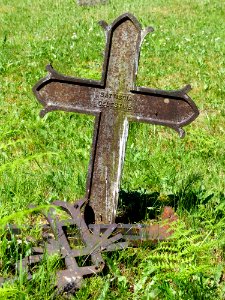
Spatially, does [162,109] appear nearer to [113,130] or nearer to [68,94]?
[113,130]

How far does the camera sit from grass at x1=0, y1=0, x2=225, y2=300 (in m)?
3.20

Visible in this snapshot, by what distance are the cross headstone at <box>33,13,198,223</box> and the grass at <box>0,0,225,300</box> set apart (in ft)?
1.20

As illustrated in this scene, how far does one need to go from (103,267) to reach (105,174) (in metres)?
0.89

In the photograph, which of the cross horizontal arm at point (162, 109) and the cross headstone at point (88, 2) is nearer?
the cross horizontal arm at point (162, 109)

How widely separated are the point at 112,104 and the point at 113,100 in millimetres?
32

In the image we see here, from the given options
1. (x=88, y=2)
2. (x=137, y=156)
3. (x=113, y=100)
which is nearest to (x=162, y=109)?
(x=113, y=100)

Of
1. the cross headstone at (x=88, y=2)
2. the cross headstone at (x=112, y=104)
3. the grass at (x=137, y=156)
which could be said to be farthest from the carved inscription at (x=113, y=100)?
the cross headstone at (x=88, y=2)

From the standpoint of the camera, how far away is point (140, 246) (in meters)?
3.63

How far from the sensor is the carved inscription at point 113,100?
3828 mm

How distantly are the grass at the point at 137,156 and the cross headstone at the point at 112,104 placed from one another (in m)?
0.37

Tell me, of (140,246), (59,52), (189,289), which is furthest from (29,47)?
(189,289)

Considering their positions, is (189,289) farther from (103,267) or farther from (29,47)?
(29,47)

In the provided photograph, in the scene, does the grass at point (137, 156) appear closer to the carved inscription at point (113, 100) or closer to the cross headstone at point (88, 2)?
the carved inscription at point (113, 100)

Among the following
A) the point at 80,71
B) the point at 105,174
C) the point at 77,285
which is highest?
the point at 80,71
